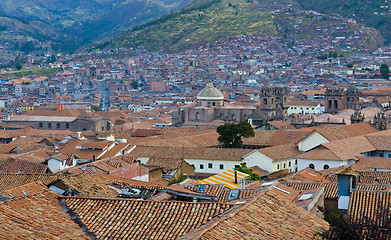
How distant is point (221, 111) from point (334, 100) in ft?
33.8

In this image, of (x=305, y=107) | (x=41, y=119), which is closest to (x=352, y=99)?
(x=305, y=107)

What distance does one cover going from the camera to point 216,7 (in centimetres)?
18162

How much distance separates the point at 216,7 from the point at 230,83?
5388 centimetres

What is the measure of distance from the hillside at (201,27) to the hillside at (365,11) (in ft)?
64.1

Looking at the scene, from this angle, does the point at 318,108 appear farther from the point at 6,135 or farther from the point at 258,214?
the point at 258,214

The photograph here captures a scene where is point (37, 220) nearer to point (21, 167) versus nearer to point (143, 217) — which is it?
point (143, 217)

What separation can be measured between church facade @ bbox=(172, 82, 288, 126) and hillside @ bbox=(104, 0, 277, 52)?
96.1 m

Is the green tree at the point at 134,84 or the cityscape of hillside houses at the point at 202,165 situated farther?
the green tree at the point at 134,84

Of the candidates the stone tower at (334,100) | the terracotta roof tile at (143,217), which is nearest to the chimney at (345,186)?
the terracotta roof tile at (143,217)

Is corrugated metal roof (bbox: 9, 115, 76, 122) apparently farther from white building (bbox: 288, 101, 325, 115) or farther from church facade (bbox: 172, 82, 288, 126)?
white building (bbox: 288, 101, 325, 115)

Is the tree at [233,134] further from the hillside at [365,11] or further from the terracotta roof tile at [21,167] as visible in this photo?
the hillside at [365,11]

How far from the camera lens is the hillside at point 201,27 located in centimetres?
16712

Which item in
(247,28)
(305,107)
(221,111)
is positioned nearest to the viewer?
(221,111)

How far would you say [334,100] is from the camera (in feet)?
225
